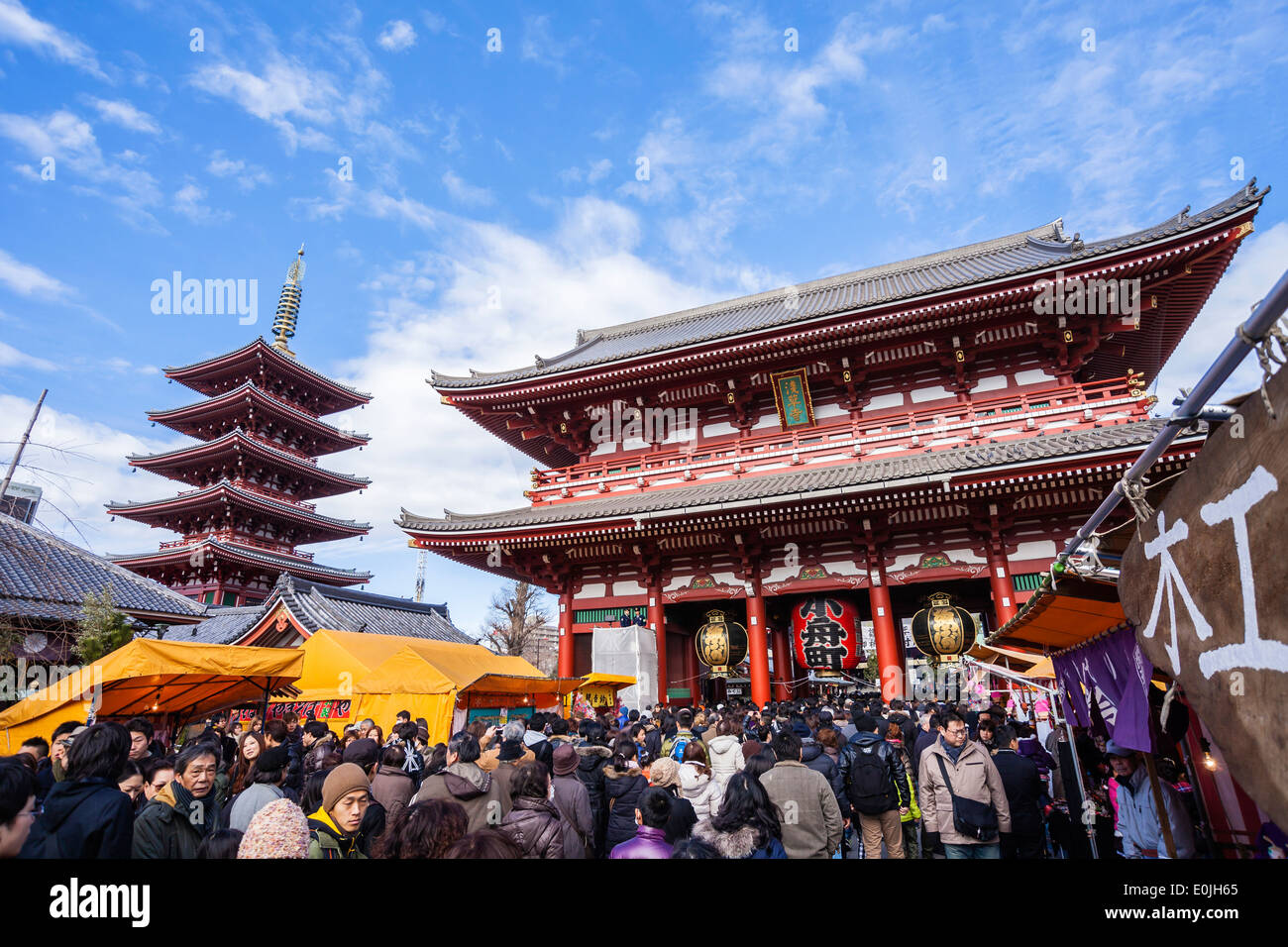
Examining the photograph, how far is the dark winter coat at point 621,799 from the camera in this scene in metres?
4.89

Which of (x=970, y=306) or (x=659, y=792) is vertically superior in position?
(x=970, y=306)

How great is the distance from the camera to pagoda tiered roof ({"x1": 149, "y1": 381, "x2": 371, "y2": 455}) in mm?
29750

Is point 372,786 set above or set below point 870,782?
above

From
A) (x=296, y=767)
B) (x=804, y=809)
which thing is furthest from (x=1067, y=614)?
(x=296, y=767)

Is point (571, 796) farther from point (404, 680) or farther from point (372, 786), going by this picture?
point (404, 680)

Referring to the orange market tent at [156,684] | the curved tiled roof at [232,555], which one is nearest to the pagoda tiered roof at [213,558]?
the curved tiled roof at [232,555]

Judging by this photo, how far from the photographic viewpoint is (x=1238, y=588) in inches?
65.9

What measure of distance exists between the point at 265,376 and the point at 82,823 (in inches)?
1342

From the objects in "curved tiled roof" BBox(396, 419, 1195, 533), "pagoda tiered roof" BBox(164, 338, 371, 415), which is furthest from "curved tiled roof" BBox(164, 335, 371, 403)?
"curved tiled roof" BBox(396, 419, 1195, 533)

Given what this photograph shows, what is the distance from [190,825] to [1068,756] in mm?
8149

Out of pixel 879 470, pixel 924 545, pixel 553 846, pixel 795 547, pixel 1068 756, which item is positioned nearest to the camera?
pixel 553 846

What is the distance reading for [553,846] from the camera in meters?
3.24
